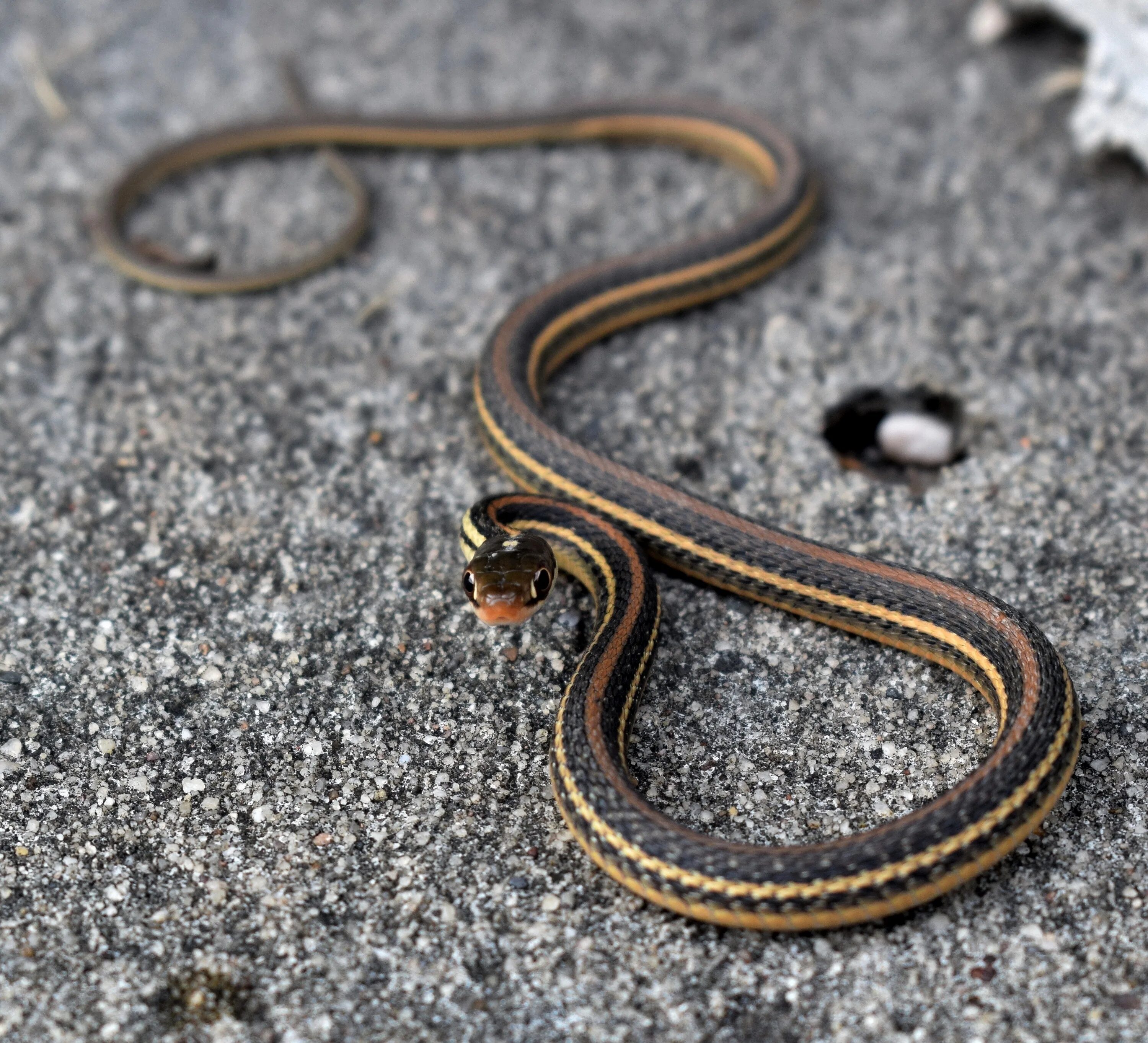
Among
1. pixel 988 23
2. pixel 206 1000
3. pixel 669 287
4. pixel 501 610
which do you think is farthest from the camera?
pixel 988 23

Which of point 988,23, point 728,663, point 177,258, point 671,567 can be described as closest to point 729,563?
point 671,567

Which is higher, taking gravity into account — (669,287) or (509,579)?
(669,287)

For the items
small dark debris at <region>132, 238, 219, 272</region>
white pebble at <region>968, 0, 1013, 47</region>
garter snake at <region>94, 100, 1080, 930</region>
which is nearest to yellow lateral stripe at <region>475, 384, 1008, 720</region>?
garter snake at <region>94, 100, 1080, 930</region>

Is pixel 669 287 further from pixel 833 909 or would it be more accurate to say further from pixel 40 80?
pixel 40 80

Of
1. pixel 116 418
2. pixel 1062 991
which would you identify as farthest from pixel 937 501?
pixel 116 418

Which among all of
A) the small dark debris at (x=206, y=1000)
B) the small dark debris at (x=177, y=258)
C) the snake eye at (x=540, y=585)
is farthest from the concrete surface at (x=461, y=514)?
the snake eye at (x=540, y=585)

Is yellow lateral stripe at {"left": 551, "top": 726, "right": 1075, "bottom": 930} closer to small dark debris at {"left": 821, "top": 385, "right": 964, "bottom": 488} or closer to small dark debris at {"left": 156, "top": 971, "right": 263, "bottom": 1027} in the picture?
small dark debris at {"left": 156, "top": 971, "right": 263, "bottom": 1027}

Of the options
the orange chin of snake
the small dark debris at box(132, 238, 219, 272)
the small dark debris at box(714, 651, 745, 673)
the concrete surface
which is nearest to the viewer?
the concrete surface

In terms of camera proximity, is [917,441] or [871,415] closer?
[917,441]
